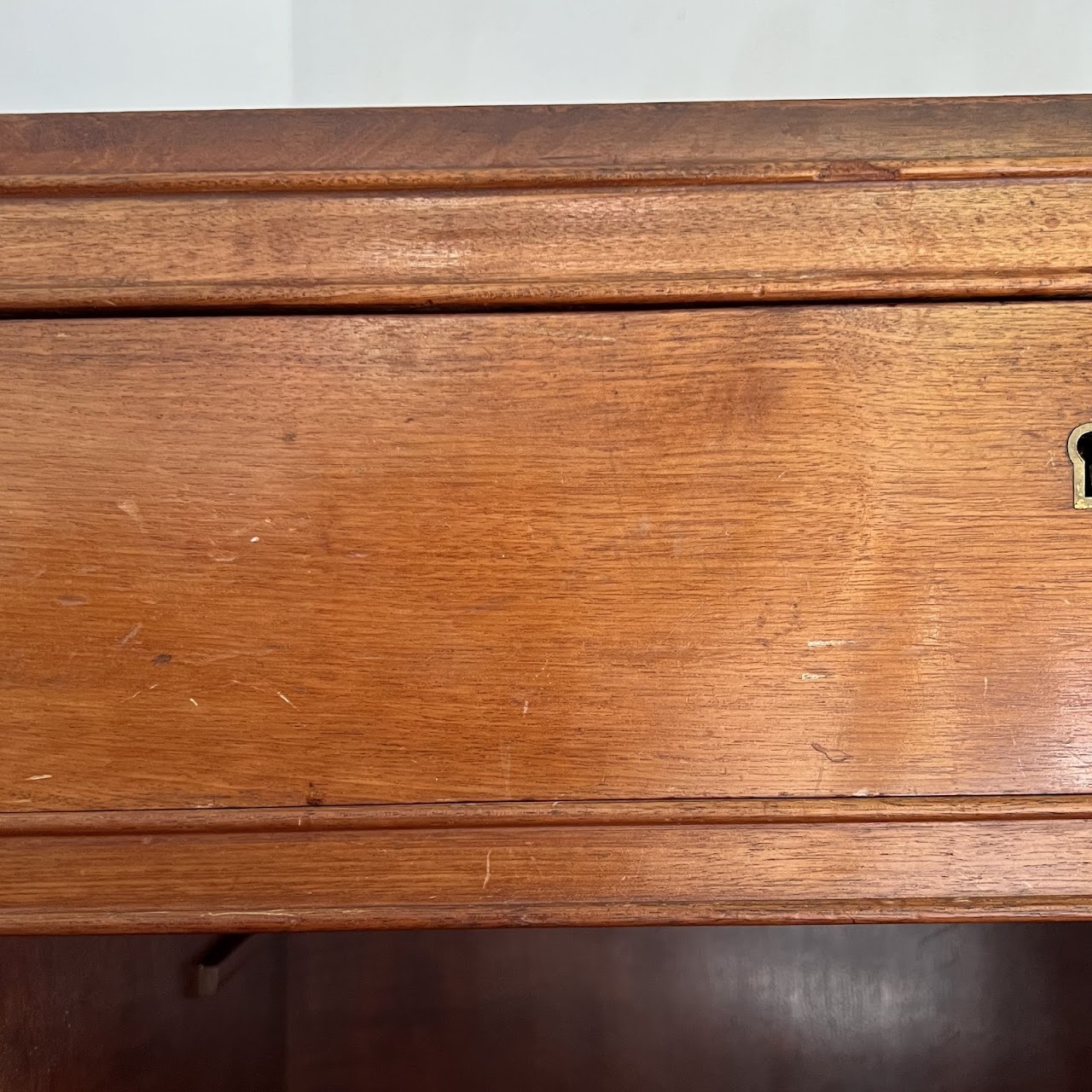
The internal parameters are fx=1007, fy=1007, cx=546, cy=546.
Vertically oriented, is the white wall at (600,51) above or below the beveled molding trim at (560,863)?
above

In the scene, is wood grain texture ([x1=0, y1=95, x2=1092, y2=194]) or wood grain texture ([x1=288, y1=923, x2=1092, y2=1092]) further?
wood grain texture ([x1=288, y1=923, x2=1092, y2=1092])

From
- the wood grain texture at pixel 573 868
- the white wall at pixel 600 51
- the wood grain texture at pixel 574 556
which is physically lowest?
the wood grain texture at pixel 573 868

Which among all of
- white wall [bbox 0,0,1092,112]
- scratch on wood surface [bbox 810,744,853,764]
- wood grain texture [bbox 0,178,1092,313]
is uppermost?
white wall [bbox 0,0,1092,112]

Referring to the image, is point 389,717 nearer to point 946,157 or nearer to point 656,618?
point 656,618

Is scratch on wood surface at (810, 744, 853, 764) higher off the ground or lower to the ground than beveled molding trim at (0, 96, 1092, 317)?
lower

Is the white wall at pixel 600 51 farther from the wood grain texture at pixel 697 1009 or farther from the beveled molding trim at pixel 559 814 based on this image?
the wood grain texture at pixel 697 1009

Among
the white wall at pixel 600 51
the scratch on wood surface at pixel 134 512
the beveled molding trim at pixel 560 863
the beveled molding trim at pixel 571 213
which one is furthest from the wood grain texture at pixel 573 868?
the white wall at pixel 600 51

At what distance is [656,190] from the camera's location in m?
0.53

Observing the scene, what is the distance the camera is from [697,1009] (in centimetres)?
117

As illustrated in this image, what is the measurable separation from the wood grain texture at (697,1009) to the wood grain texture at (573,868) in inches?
27.1

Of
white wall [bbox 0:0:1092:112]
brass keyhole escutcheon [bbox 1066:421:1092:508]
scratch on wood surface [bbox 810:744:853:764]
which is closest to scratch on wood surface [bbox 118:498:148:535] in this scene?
scratch on wood surface [bbox 810:744:853:764]

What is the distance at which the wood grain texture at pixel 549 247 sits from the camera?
0.53m

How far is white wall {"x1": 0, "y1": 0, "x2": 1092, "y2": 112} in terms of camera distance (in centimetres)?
108

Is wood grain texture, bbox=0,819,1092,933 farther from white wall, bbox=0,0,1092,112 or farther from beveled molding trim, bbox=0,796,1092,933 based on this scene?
white wall, bbox=0,0,1092,112
